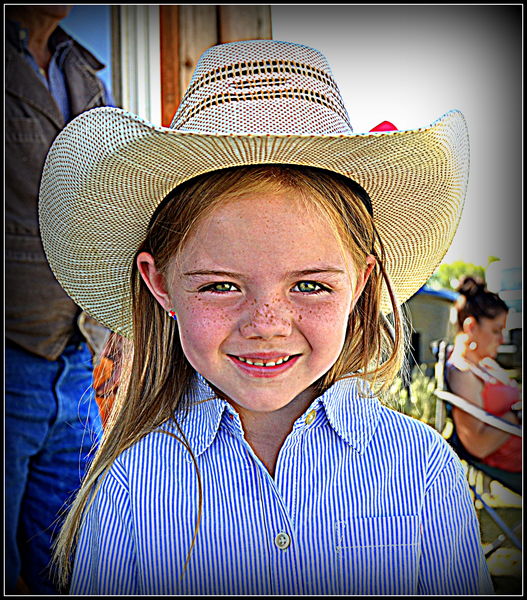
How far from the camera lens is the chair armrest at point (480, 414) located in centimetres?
276

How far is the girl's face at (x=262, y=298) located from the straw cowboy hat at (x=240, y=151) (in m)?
0.10

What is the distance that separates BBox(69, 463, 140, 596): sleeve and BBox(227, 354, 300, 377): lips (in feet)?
1.00

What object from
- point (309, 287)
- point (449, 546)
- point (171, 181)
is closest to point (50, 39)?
point (171, 181)

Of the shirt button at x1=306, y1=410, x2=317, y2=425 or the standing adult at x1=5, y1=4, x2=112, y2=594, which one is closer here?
the shirt button at x1=306, y1=410, x2=317, y2=425

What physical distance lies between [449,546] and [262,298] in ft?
1.85

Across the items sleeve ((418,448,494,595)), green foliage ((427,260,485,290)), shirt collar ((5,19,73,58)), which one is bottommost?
sleeve ((418,448,494,595))

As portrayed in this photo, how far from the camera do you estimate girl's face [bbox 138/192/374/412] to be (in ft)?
3.41

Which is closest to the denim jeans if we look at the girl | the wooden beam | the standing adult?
the standing adult

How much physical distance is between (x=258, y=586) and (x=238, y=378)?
36 cm

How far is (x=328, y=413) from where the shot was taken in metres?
1.22

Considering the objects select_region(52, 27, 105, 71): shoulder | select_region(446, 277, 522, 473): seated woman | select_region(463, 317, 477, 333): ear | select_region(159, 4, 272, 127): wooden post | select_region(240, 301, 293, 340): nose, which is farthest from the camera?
select_region(463, 317, 477, 333): ear

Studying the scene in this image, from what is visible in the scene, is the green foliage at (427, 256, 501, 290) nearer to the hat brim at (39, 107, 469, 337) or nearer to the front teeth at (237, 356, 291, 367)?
the hat brim at (39, 107, 469, 337)

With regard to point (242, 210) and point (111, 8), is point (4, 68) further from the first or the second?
point (242, 210)

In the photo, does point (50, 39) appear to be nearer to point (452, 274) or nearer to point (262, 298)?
point (262, 298)
